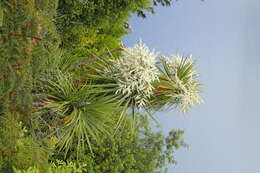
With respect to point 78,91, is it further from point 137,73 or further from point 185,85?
point 185,85

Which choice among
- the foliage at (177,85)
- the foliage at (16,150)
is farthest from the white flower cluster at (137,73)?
the foliage at (16,150)

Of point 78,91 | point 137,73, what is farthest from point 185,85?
point 78,91

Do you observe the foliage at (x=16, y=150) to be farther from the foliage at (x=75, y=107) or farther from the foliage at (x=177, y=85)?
the foliage at (x=177, y=85)

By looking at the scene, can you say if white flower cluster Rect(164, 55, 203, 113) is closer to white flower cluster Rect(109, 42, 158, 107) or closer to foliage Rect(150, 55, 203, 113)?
foliage Rect(150, 55, 203, 113)

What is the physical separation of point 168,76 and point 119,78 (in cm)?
69

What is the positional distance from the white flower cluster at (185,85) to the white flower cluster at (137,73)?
0.36 metres

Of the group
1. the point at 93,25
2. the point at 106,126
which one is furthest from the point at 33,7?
the point at 93,25

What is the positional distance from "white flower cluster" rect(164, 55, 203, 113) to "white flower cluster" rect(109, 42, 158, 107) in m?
0.36

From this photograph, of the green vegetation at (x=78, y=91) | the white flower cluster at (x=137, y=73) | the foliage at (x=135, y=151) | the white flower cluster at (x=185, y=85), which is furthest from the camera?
the foliage at (x=135, y=151)

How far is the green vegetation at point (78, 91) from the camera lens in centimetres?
383

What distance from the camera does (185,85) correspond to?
5477 millimetres

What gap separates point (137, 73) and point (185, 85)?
27.2 inches

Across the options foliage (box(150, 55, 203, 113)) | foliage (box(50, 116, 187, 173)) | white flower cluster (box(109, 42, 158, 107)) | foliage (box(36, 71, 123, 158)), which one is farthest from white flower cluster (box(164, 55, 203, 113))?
foliage (box(50, 116, 187, 173))

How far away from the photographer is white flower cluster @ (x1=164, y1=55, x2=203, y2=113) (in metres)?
5.36
